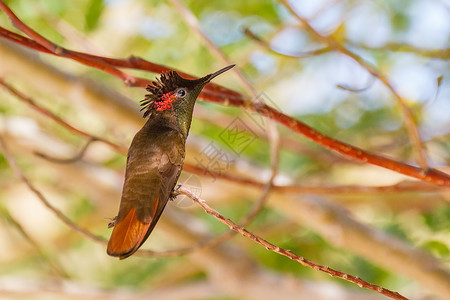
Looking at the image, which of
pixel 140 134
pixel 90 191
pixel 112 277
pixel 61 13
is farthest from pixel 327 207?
pixel 112 277

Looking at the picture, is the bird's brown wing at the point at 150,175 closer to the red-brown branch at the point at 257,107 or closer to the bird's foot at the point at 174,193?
the bird's foot at the point at 174,193

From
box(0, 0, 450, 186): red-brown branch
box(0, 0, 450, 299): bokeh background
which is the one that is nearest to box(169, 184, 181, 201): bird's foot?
box(0, 0, 450, 186): red-brown branch

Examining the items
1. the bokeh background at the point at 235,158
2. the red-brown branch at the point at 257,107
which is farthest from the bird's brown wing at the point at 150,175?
the bokeh background at the point at 235,158

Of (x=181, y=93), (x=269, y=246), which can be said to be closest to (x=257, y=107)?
(x=181, y=93)

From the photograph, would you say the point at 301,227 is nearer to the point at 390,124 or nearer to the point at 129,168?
the point at 390,124

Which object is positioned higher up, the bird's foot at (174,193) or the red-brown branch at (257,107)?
the red-brown branch at (257,107)

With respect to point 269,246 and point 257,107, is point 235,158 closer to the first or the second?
point 257,107
